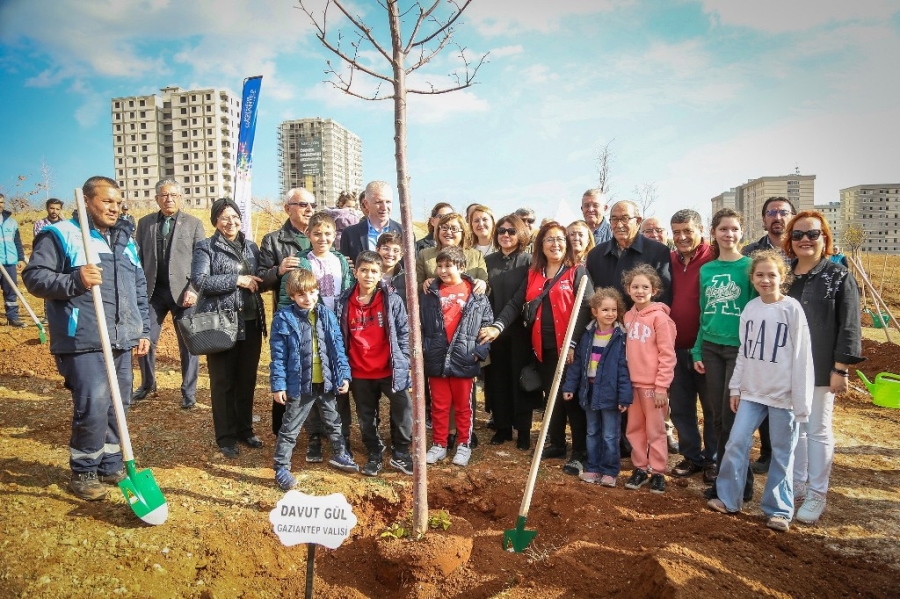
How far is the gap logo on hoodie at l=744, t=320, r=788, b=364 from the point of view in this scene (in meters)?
3.47

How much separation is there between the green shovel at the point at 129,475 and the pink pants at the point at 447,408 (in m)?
2.20

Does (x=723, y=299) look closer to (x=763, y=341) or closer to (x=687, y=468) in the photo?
(x=763, y=341)

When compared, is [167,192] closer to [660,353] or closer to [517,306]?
[517,306]

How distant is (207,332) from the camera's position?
427cm

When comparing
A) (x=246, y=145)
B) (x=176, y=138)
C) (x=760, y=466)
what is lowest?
(x=760, y=466)

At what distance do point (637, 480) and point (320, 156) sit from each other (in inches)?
2974

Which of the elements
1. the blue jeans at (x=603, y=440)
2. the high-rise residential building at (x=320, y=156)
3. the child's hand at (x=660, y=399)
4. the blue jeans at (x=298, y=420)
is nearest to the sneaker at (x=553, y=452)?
the blue jeans at (x=603, y=440)

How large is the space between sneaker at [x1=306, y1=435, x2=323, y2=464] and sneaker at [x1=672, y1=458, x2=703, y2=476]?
309cm

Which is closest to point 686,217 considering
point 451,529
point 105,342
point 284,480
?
point 451,529

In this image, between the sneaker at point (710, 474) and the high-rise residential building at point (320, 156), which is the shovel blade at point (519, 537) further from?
the high-rise residential building at point (320, 156)

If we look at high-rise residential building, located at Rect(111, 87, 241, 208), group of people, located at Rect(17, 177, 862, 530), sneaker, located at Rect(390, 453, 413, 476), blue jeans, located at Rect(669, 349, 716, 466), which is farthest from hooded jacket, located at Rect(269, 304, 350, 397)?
high-rise residential building, located at Rect(111, 87, 241, 208)

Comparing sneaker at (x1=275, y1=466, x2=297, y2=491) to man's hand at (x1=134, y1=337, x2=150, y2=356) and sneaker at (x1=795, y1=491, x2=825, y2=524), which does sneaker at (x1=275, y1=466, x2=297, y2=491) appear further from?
sneaker at (x1=795, y1=491, x2=825, y2=524)

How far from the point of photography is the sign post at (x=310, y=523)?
8.21ft

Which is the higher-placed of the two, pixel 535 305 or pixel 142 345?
pixel 535 305
